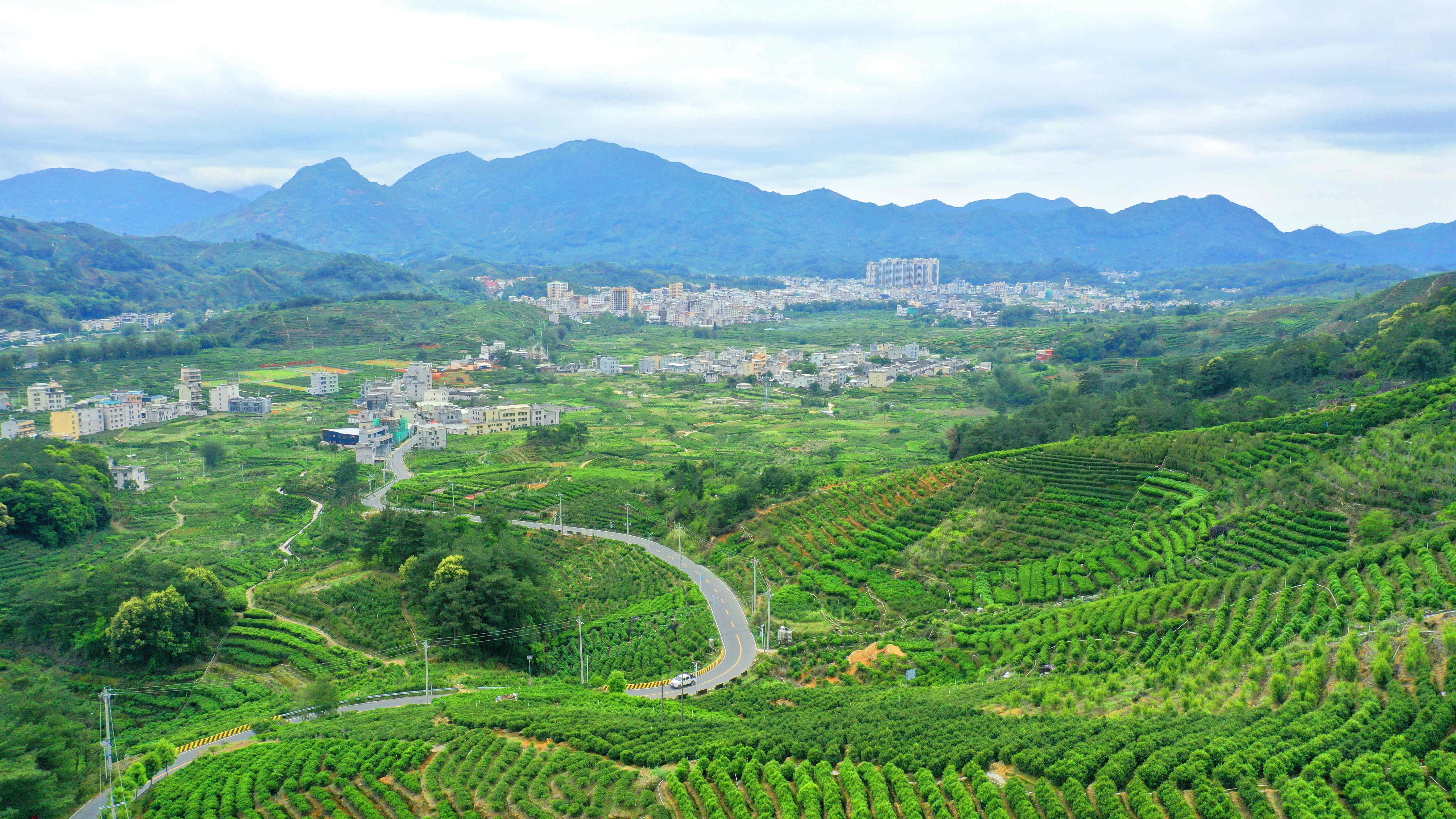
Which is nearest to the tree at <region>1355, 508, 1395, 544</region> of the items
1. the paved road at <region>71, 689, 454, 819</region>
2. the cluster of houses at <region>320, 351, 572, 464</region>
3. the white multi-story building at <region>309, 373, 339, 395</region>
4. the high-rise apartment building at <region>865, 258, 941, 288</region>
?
the paved road at <region>71, 689, 454, 819</region>

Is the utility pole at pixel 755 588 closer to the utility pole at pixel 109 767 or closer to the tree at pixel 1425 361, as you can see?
the utility pole at pixel 109 767

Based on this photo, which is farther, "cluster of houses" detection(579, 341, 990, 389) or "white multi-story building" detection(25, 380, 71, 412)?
"cluster of houses" detection(579, 341, 990, 389)

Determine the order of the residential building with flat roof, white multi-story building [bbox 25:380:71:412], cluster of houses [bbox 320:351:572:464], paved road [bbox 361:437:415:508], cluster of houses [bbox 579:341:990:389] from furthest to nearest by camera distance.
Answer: cluster of houses [bbox 579:341:990:389], the residential building with flat roof, white multi-story building [bbox 25:380:71:412], cluster of houses [bbox 320:351:572:464], paved road [bbox 361:437:415:508]

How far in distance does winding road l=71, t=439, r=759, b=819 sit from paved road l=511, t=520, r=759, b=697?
2 cm

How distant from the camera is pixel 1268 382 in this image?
4025 centimetres

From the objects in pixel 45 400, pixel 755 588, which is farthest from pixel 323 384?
pixel 755 588

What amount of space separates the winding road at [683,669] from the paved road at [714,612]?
2cm

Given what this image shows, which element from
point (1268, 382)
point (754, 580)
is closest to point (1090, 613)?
point (754, 580)

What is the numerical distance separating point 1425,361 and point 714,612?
2766 centimetres

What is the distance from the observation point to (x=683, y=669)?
1981 cm

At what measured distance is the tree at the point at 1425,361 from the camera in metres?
32.6

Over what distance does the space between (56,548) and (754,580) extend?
814 inches

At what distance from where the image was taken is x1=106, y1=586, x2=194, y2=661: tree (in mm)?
19547

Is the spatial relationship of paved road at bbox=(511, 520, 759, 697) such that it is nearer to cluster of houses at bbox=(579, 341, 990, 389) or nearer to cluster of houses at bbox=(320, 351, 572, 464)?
cluster of houses at bbox=(320, 351, 572, 464)
